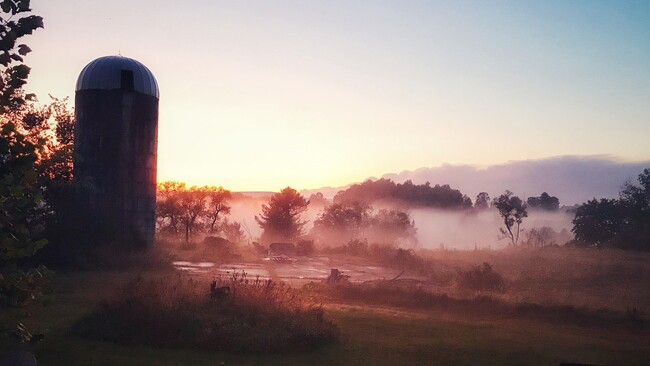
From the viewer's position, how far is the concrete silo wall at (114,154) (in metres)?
31.5

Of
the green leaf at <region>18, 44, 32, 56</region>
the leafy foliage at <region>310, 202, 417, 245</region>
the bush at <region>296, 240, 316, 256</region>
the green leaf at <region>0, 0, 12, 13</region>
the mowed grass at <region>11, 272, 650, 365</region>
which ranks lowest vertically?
the mowed grass at <region>11, 272, 650, 365</region>

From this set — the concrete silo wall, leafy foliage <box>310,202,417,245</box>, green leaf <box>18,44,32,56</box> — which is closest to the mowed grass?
green leaf <box>18,44,32,56</box>

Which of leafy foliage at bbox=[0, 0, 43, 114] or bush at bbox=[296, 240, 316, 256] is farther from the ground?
leafy foliage at bbox=[0, 0, 43, 114]

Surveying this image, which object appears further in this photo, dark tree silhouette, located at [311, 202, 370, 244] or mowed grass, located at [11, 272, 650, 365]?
dark tree silhouette, located at [311, 202, 370, 244]

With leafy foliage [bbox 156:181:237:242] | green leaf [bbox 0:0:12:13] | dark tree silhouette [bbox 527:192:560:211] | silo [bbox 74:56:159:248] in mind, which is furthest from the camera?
dark tree silhouette [bbox 527:192:560:211]

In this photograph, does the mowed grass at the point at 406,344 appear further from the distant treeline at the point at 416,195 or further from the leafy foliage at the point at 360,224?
the distant treeline at the point at 416,195

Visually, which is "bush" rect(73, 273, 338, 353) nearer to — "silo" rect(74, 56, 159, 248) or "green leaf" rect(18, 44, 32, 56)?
"green leaf" rect(18, 44, 32, 56)

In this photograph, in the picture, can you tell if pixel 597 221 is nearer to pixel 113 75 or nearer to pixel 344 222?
pixel 344 222

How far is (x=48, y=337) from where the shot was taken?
43.1 feet

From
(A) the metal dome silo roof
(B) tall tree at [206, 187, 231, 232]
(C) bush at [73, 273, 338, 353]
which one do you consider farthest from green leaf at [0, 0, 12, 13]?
(B) tall tree at [206, 187, 231, 232]

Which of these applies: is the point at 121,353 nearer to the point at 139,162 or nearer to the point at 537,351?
the point at 537,351

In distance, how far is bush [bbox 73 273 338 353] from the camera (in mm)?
13125

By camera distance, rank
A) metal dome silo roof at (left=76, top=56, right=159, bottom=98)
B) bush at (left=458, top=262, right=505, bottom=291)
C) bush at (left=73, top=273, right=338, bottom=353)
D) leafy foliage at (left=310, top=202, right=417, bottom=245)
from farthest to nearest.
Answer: leafy foliage at (left=310, top=202, right=417, bottom=245) < metal dome silo roof at (left=76, top=56, right=159, bottom=98) < bush at (left=458, top=262, right=505, bottom=291) < bush at (left=73, top=273, right=338, bottom=353)

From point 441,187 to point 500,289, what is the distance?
87.3 meters
